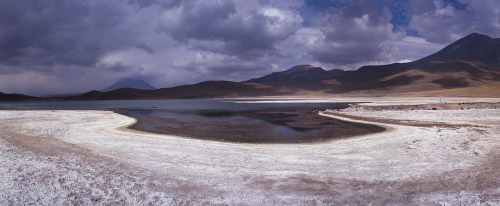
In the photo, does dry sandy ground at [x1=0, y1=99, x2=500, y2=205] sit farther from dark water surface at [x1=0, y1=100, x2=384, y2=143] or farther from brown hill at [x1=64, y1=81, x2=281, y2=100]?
brown hill at [x1=64, y1=81, x2=281, y2=100]

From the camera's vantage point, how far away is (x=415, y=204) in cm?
671

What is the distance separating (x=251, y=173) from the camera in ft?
29.6

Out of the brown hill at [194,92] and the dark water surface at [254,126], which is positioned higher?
the brown hill at [194,92]

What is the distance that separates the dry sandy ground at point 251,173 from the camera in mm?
7043

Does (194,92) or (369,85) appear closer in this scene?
(369,85)

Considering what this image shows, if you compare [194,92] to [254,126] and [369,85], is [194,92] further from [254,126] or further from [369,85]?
[254,126]

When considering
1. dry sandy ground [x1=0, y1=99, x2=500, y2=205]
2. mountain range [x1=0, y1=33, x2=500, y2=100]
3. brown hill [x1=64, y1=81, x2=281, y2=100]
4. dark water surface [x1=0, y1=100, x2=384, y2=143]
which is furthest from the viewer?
brown hill [x1=64, y1=81, x2=281, y2=100]

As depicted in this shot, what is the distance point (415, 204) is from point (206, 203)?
4481 mm

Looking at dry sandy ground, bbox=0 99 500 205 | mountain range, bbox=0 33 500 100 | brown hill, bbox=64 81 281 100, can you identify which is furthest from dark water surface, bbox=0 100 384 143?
brown hill, bbox=64 81 281 100

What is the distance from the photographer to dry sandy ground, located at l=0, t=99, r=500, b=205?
704 centimetres

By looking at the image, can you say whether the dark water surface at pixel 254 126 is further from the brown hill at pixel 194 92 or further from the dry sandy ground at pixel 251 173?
the brown hill at pixel 194 92

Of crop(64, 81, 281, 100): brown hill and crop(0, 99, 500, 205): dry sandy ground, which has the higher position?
crop(64, 81, 281, 100): brown hill

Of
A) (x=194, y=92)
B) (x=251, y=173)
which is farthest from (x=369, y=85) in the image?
(x=251, y=173)

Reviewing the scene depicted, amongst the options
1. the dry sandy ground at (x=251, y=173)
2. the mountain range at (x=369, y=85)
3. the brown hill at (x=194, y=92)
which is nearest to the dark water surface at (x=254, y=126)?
the dry sandy ground at (x=251, y=173)
